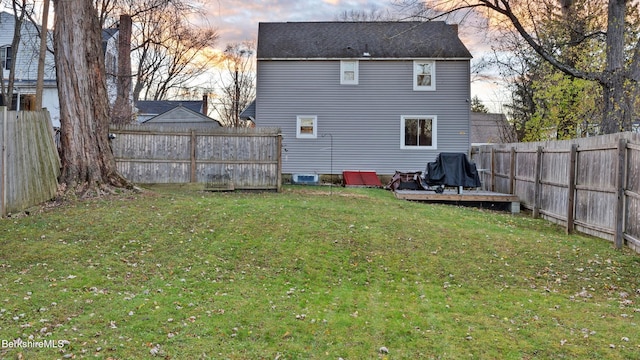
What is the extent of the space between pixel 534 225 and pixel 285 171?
34.3ft

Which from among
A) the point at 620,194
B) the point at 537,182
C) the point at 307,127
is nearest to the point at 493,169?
the point at 537,182

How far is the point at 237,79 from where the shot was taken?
120 feet

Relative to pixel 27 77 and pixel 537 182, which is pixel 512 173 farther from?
pixel 27 77

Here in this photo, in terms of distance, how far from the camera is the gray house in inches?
695

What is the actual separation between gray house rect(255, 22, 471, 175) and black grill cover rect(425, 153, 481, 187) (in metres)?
4.49

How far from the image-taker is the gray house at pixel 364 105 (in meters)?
17.7

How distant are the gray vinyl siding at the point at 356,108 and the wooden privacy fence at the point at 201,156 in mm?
5284

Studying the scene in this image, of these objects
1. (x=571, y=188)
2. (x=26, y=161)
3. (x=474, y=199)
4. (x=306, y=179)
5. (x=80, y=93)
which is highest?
(x=80, y=93)

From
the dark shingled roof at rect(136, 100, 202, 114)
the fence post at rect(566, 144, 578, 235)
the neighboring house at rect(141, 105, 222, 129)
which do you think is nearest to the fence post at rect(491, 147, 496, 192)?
the fence post at rect(566, 144, 578, 235)

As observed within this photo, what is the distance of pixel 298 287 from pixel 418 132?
1380 centimetres

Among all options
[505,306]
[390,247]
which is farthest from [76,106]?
[505,306]

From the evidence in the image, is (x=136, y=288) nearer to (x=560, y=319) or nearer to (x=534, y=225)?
(x=560, y=319)

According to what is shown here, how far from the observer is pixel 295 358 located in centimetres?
334

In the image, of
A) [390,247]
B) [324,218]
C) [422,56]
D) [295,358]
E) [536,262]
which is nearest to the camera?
[295,358]
